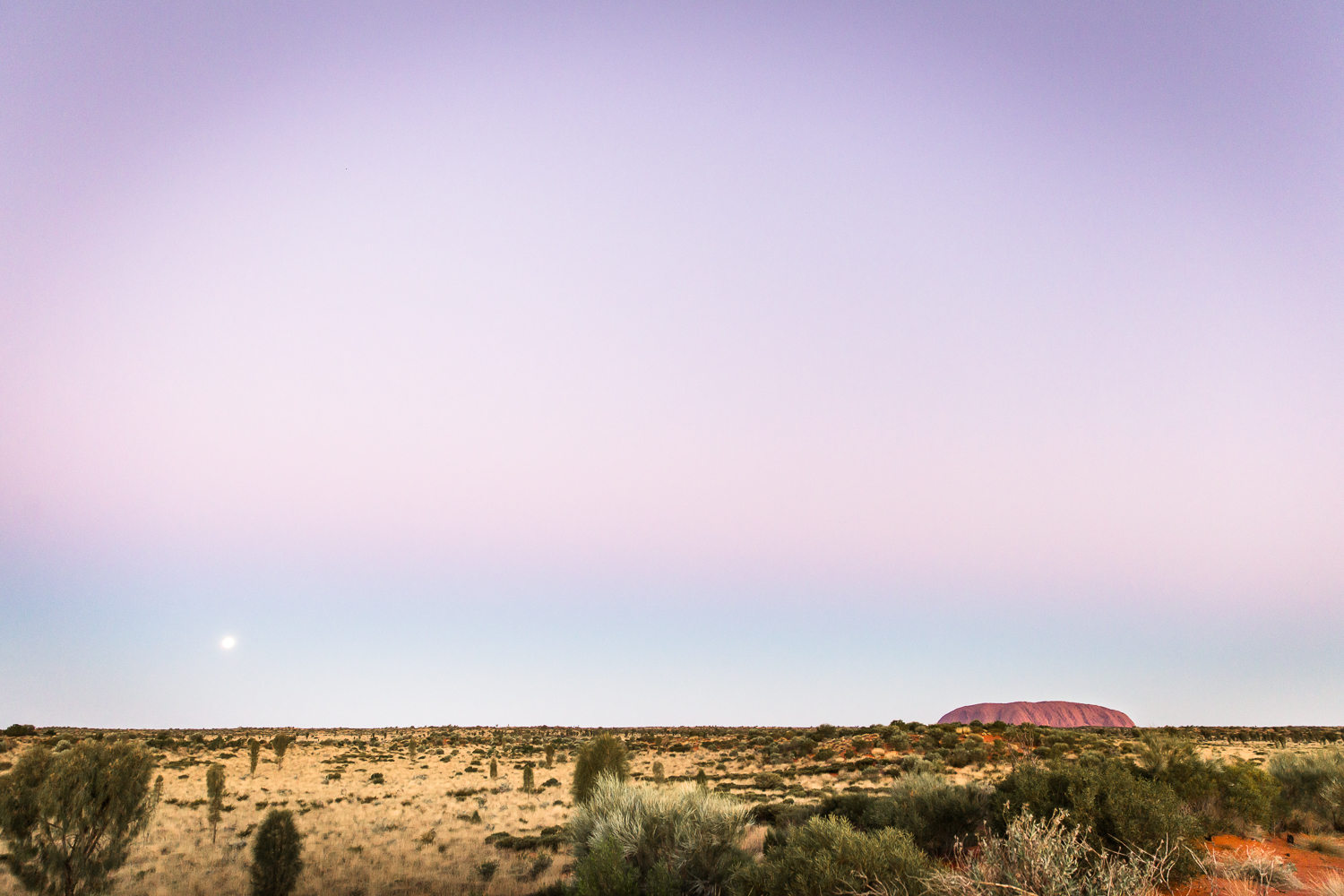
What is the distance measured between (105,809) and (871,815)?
611 inches

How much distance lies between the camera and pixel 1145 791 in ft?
36.3

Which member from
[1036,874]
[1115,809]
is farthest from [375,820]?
[1036,874]

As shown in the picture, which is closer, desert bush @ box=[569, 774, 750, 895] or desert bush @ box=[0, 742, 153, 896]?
desert bush @ box=[569, 774, 750, 895]

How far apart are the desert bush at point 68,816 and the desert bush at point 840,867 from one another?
12477 mm

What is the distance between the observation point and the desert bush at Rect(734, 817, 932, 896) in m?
8.12

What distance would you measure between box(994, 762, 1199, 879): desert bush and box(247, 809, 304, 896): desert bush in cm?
1440

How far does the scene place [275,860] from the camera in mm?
14172

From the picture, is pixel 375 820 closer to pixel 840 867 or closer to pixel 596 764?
pixel 596 764

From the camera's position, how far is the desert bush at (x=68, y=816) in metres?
12.5

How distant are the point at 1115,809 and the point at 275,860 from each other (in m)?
16.2

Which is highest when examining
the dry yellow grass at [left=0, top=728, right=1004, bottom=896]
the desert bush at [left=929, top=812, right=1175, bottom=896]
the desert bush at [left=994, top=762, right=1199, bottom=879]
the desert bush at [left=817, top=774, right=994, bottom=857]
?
the desert bush at [left=929, top=812, right=1175, bottom=896]

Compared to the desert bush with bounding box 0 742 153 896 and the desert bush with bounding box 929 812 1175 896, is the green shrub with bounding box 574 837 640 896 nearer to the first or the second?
the desert bush with bounding box 929 812 1175 896

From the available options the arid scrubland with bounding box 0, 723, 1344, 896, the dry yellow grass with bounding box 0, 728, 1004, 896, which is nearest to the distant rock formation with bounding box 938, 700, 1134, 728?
the arid scrubland with bounding box 0, 723, 1344, 896

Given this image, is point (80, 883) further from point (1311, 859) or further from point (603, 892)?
point (1311, 859)
